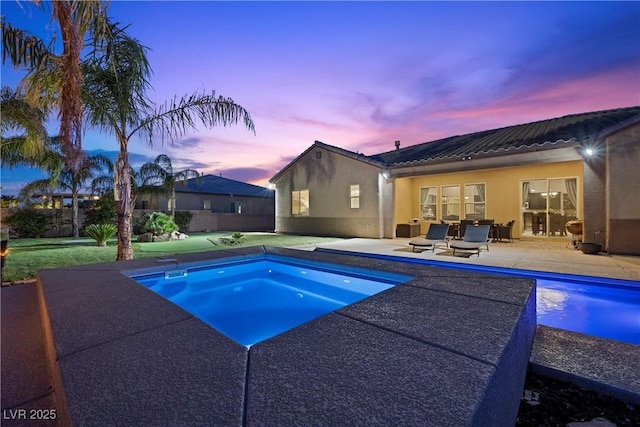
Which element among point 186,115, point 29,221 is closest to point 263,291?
point 186,115

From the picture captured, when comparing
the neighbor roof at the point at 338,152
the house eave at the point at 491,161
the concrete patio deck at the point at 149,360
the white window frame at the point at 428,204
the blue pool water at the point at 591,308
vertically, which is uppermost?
the neighbor roof at the point at 338,152

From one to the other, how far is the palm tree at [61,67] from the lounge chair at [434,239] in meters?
10.1

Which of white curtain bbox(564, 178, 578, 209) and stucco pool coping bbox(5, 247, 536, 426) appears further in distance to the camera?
white curtain bbox(564, 178, 578, 209)

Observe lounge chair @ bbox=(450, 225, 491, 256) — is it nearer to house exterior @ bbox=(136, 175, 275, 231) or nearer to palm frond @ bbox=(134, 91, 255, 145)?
palm frond @ bbox=(134, 91, 255, 145)

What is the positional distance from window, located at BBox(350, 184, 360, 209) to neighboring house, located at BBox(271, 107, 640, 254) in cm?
6

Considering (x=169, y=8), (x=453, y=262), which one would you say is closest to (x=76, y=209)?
(x=169, y=8)

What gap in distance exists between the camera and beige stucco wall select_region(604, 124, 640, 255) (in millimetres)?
9031

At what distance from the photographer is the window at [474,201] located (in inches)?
632

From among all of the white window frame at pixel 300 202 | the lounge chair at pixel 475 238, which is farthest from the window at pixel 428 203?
the white window frame at pixel 300 202

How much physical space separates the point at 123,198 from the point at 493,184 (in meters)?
16.5

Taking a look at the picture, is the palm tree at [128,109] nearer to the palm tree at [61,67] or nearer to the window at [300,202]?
the palm tree at [61,67]

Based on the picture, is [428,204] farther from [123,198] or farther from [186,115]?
[123,198]

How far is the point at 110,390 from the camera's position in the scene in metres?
1.72

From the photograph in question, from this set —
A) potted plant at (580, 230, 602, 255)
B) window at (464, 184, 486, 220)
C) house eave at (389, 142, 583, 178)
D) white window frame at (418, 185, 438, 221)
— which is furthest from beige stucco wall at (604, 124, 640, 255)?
white window frame at (418, 185, 438, 221)
